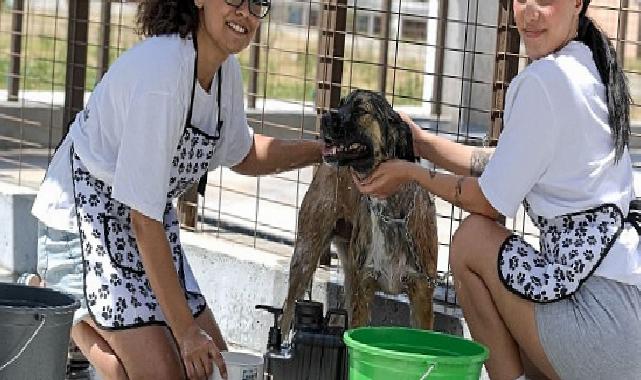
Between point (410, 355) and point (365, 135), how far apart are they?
4.35 ft

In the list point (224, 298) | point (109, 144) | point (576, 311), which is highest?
point (109, 144)

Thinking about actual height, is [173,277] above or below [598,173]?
below

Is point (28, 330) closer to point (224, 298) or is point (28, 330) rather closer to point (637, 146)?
point (224, 298)

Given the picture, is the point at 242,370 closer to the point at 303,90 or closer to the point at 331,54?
the point at 331,54

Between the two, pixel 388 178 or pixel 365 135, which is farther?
pixel 365 135

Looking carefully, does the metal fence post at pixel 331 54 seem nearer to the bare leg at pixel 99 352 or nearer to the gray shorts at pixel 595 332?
the bare leg at pixel 99 352

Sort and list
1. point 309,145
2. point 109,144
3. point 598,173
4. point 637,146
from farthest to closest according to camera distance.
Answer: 1. point 637,146
2. point 309,145
3. point 109,144
4. point 598,173

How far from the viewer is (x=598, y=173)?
4832 millimetres

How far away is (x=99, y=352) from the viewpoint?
5.25 meters

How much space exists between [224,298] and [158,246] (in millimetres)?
2420

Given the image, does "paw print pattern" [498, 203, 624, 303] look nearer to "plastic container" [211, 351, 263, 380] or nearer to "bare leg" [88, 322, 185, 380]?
"plastic container" [211, 351, 263, 380]

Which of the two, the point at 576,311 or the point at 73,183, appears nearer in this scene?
the point at 576,311

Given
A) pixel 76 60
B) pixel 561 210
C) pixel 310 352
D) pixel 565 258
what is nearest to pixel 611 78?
pixel 561 210

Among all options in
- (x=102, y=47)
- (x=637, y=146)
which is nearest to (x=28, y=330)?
(x=102, y=47)
